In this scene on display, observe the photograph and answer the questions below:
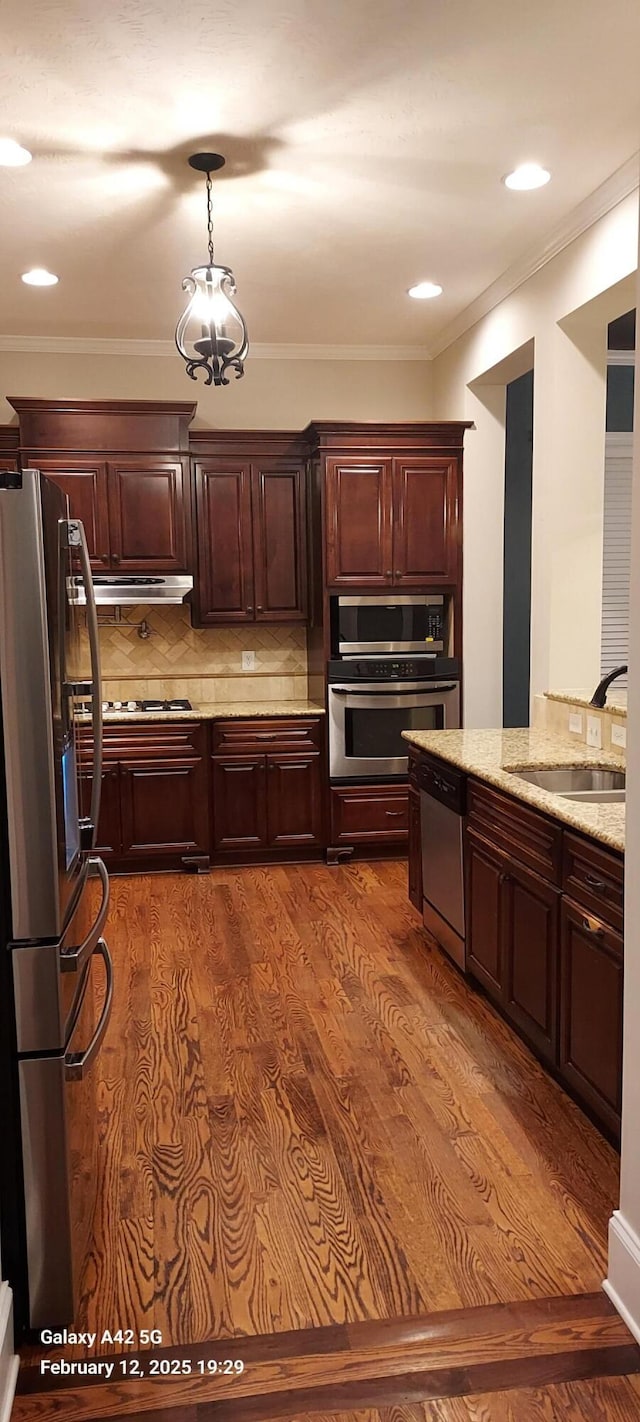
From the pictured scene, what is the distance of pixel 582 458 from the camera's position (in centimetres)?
419

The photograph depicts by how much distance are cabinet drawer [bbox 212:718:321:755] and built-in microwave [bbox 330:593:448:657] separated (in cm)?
46

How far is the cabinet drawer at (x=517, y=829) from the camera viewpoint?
2771mm

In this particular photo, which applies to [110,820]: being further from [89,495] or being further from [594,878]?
[594,878]

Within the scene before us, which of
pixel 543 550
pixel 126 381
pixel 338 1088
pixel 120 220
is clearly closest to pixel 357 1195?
pixel 338 1088

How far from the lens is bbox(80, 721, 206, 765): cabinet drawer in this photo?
205 inches

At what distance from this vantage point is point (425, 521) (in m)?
5.47

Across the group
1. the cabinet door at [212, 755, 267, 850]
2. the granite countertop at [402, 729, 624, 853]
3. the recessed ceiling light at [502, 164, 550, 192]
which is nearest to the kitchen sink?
the granite countertop at [402, 729, 624, 853]

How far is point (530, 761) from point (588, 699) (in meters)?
0.56

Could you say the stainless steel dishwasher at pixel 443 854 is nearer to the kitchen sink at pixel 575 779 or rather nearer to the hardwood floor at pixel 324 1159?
the hardwood floor at pixel 324 1159

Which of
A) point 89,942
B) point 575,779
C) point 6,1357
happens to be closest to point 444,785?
point 575,779

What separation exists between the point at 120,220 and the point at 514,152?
5.00 feet

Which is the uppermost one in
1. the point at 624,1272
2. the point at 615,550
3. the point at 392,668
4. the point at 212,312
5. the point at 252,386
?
the point at 252,386

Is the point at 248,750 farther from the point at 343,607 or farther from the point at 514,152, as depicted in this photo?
the point at 514,152

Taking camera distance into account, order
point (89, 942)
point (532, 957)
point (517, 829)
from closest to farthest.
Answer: point (89, 942) → point (532, 957) → point (517, 829)
